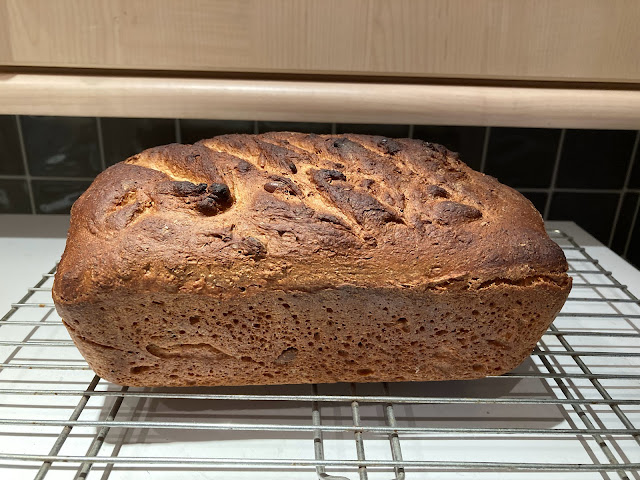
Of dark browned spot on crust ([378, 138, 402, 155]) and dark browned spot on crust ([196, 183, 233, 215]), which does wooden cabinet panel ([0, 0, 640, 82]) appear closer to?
dark browned spot on crust ([378, 138, 402, 155])

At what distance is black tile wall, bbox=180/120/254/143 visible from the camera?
1550mm

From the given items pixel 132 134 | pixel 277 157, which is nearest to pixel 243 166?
pixel 277 157

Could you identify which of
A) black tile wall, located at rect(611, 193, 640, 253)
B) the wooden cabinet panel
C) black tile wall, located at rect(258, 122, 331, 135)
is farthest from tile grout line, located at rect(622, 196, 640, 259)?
black tile wall, located at rect(258, 122, 331, 135)

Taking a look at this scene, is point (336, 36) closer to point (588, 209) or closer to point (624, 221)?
point (588, 209)

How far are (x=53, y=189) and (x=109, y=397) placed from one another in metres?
0.95

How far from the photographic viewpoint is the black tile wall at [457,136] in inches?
62.2

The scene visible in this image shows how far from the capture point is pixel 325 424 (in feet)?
2.99

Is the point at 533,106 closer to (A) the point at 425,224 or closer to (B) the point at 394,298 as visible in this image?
(A) the point at 425,224

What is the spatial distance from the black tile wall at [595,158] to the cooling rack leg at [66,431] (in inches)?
58.2

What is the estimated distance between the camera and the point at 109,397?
0.96m

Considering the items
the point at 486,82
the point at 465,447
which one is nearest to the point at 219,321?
the point at 465,447

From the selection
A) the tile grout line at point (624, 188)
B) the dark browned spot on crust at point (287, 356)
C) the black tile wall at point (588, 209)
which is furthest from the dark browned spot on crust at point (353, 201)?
the tile grout line at point (624, 188)

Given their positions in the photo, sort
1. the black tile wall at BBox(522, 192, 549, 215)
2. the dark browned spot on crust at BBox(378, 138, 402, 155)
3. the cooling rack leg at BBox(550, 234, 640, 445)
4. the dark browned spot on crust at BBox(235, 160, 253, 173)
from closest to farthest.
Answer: the cooling rack leg at BBox(550, 234, 640, 445) < the dark browned spot on crust at BBox(235, 160, 253, 173) < the dark browned spot on crust at BBox(378, 138, 402, 155) < the black tile wall at BBox(522, 192, 549, 215)

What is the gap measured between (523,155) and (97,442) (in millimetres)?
1418
